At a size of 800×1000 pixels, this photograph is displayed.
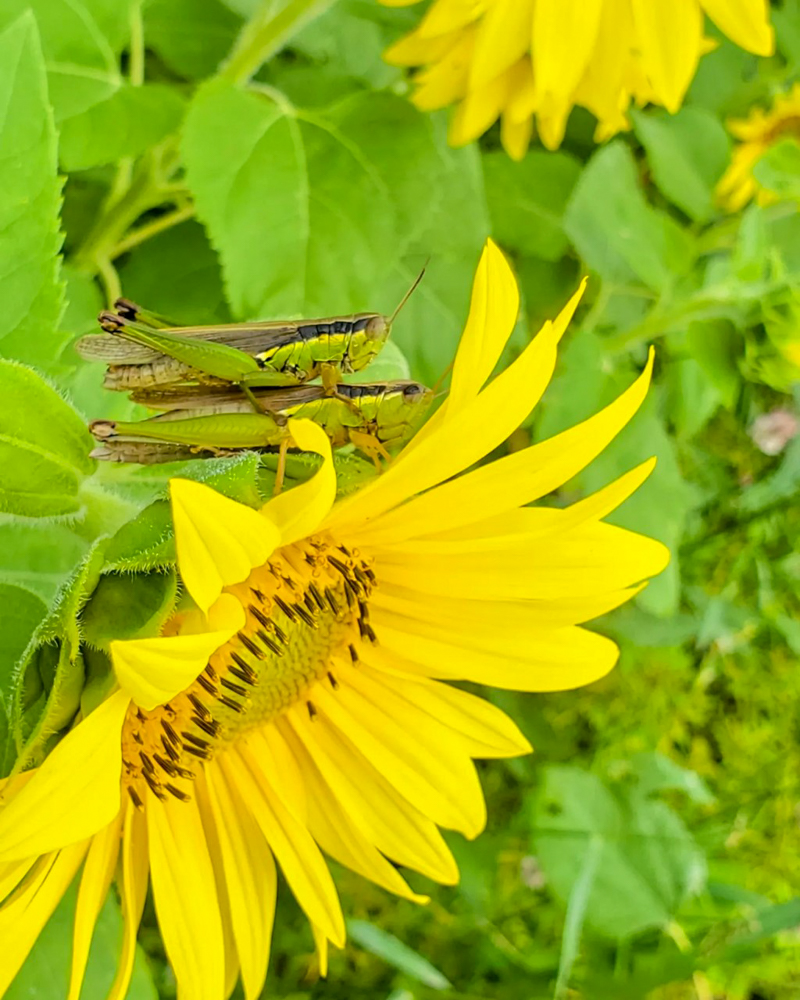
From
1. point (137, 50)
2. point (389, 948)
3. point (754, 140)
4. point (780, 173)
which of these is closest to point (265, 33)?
point (137, 50)

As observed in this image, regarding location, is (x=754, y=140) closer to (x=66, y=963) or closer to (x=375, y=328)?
(x=375, y=328)

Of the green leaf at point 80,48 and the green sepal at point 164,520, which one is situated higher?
the green leaf at point 80,48

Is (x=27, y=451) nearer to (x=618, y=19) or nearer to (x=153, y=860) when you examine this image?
(x=153, y=860)

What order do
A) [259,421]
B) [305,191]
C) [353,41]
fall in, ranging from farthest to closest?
[353,41], [305,191], [259,421]

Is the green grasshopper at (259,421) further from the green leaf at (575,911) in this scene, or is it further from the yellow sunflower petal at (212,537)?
the green leaf at (575,911)

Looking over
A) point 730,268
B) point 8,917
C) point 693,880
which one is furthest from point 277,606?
point 693,880

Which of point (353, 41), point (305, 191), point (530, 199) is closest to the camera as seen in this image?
point (305, 191)

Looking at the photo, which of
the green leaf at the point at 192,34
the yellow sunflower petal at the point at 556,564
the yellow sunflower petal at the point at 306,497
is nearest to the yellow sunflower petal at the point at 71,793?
the yellow sunflower petal at the point at 306,497
